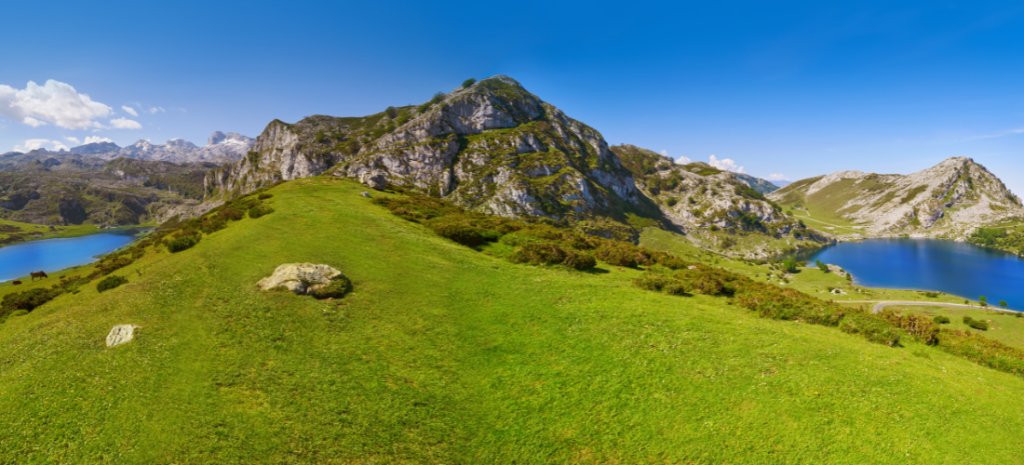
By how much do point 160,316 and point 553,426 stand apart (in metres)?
19.4

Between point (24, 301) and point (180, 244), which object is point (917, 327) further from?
point (24, 301)

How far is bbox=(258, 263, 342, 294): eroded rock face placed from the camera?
72.0 feet

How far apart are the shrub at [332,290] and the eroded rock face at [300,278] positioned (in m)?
0.21

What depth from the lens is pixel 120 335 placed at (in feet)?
55.2

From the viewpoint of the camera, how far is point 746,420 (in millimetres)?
13391

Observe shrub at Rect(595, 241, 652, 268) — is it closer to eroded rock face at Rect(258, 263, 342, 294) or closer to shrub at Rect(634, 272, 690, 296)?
shrub at Rect(634, 272, 690, 296)

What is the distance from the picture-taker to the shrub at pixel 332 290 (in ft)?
71.7

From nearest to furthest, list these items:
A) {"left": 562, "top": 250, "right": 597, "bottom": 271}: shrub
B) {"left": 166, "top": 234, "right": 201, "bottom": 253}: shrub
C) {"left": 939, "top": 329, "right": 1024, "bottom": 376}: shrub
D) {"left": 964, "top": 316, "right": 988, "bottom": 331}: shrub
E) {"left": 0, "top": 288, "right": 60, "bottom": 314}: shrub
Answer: {"left": 939, "top": 329, "right": 1024, "bottom": 376}: shrub < {"left": 0, "top": 288, "right": 60, "bottom": 314}: shrub < {"left": 166, "top": 234, "right": 201, "bottom": 253}: shrub < {"left": 562, "top": 250, "right": 597, "bottom": 271}: shrub < {"left": 964, "top": 316, "right": 988, "bottom": 331}: shrub

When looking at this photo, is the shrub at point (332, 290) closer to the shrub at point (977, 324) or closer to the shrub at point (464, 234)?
the shrub at point (464, 234)

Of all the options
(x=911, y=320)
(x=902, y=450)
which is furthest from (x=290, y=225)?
(x=911, y=320)

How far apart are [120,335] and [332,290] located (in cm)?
861

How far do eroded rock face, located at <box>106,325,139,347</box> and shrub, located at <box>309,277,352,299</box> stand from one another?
7296 mm

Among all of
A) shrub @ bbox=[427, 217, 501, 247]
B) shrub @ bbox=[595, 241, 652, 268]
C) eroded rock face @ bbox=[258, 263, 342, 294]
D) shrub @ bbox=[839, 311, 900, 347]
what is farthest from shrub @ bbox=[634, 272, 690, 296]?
eroded rock face @ bbox=[258, 263, 342, 294]

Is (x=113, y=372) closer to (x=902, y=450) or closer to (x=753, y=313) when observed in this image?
(x=902, y=450)
